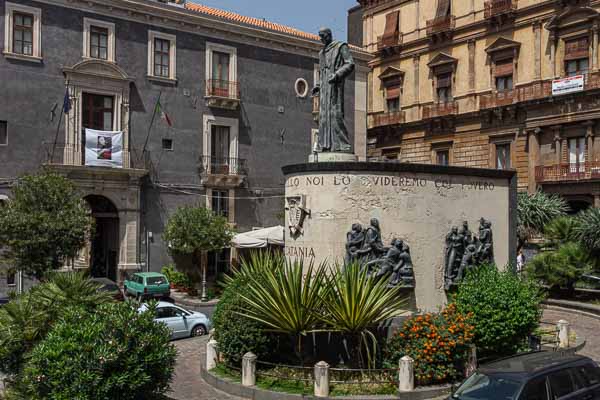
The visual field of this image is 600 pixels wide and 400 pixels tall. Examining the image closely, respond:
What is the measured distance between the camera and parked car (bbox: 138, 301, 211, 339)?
20281 millimetres

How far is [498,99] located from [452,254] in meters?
27.0

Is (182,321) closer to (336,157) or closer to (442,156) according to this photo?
(336,157)

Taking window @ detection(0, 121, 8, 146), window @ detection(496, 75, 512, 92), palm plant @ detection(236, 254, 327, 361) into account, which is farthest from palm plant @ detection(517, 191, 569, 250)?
window @ detection(0, 121, 8, 146)

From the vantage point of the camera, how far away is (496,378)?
33.3 feet

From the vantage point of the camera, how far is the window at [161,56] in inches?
1334

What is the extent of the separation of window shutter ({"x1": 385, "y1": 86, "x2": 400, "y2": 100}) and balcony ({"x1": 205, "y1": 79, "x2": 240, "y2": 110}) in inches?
573

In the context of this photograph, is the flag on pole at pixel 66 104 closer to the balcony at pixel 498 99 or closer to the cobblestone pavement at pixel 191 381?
the cobblestone pavement at pixel 191 381

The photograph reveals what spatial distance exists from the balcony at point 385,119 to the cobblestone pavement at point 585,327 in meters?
24.9

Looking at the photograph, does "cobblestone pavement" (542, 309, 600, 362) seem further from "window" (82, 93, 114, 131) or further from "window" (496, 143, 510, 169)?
"window" (82, 93, 114, 131)

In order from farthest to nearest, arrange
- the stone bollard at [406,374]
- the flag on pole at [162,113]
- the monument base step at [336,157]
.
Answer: the flag on pole at [162,113]
the monument base step at [336,157]
the stone bollard at [406,374]

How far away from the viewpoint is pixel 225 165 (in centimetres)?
3638

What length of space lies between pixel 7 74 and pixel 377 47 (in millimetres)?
26197

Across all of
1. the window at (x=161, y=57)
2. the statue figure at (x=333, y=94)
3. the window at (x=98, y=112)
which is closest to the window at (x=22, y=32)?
the window at (x=98, y=112)

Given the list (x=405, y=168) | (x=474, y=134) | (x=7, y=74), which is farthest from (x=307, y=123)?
(x=405, y=168)
